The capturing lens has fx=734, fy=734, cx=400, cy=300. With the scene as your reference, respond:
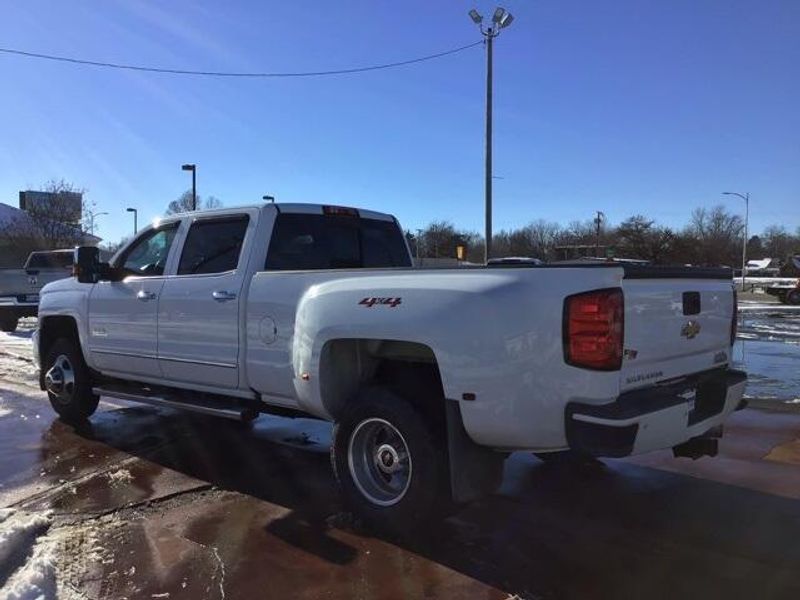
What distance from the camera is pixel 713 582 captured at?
3.92 meters

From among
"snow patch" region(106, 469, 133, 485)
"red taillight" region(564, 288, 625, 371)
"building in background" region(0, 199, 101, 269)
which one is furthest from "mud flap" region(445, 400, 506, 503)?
"building in background" region(0, 199, 101, 269)

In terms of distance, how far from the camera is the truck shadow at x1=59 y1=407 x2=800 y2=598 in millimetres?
3973

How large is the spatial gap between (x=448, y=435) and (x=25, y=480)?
373cm

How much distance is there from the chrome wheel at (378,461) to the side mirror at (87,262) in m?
3.61

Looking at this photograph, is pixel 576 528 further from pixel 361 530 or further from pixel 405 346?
pixel 405 346

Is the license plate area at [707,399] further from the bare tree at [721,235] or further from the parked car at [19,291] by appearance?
the bare tree at [721,235]

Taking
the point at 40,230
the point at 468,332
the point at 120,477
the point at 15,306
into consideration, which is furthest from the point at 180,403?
the point at 40,230

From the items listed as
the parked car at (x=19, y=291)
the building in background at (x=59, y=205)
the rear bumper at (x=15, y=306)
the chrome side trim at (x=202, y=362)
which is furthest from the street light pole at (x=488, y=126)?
the building in background at (x=59, y=205)

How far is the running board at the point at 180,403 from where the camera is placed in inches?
221

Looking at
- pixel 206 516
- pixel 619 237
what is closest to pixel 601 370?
pixel 206 516

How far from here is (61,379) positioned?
7809 mm

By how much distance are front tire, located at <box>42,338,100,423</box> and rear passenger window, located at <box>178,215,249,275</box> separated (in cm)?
216

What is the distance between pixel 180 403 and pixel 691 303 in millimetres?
4097

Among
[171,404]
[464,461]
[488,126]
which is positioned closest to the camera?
[464,461]
